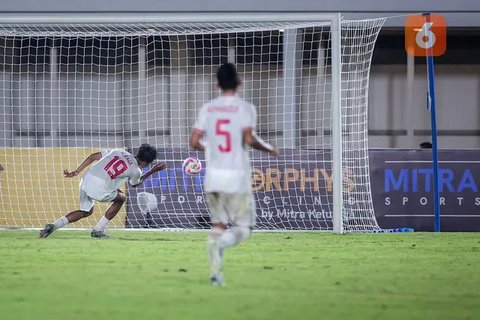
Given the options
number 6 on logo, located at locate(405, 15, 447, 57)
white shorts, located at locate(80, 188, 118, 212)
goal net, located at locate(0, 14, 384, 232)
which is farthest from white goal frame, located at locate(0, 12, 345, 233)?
number 6 on logo, located at locate(405, 15, 447, 57)

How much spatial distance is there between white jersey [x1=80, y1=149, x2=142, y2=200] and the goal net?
2.61 metres

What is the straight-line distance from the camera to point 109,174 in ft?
51.6

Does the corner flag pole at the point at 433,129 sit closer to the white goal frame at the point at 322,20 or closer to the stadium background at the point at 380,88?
the stadium background at the point at 380,88

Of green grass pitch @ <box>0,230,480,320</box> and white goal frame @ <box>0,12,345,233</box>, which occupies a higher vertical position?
white goal frame @ <box>0,12,345,233</box>

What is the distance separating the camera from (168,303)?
777cm

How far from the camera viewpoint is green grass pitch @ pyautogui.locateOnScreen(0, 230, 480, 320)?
24.4ft

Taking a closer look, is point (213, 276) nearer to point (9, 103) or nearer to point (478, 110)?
point (9, 103)

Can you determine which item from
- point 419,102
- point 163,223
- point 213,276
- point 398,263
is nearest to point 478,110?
point 419,102

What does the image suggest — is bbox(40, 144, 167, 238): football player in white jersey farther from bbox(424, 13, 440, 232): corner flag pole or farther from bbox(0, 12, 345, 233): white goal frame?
bbox(424, 13, 440, 232): corner flag pole

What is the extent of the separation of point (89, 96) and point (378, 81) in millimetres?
7872

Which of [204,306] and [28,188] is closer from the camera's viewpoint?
[204,306]

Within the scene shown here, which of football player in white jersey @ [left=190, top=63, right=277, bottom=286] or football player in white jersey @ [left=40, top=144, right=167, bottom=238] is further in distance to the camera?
football player in white jersey @ [left=40, top=144, right=167, bottom=238]

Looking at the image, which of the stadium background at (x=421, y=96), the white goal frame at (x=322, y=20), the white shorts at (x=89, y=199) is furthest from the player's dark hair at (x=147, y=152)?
the stadium background at (x=421, y=96)

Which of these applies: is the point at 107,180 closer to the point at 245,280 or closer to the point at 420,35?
the point at 245,280
